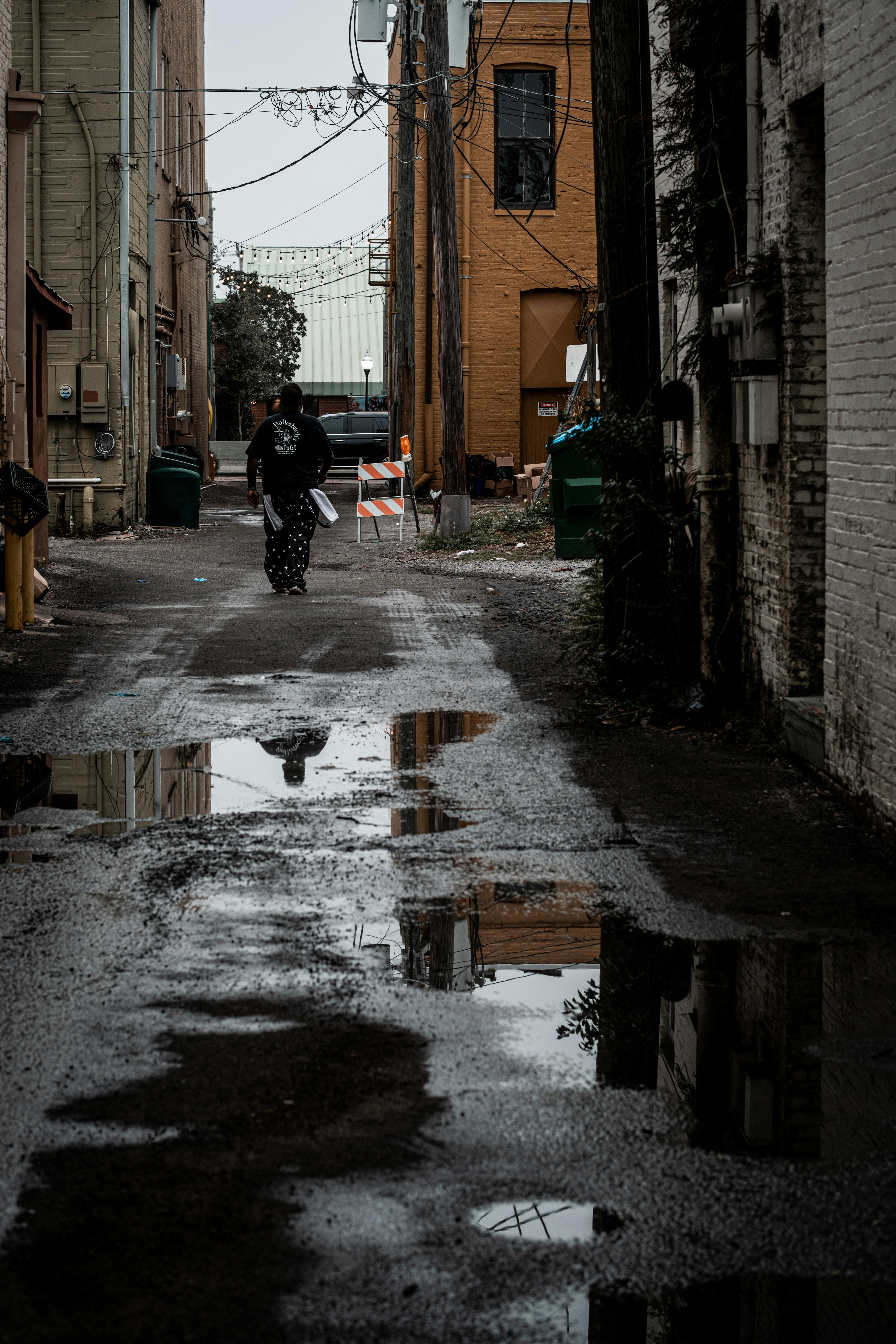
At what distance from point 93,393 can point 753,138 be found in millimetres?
16305

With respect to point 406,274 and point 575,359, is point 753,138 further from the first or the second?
point 406,274

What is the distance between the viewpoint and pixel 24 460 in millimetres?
14266

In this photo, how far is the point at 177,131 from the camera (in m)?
30.3

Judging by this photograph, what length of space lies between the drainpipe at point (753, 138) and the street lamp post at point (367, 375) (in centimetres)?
3981

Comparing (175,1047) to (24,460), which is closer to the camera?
(175,1047)

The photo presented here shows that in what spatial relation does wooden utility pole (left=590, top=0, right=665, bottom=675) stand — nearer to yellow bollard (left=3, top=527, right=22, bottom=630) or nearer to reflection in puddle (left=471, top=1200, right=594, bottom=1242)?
yellow bollard (left=3, top=527, right=22, bottom=630)

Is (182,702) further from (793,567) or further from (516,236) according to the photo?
(516,236)

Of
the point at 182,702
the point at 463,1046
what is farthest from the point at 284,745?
the point at 463,1046

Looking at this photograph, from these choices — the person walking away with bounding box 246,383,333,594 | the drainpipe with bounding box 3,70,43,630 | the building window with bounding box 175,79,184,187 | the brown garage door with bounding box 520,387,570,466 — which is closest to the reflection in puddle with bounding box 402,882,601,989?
the person walking away with bounding box 246,383,333,594

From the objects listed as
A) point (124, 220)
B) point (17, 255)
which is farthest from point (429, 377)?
point (17, 255)

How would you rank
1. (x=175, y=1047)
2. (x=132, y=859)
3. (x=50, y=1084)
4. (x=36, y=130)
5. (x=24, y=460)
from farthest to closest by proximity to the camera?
(x=36, y=130) < (x=24, y=460) < (x=132, y=859) < (x=175, y=1047) < (x=50, y=1084)

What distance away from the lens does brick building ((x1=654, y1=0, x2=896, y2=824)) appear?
6129mm

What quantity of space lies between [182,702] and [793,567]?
3819mm

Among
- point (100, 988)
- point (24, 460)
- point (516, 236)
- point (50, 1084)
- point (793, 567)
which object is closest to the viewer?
point (50, 1084)
